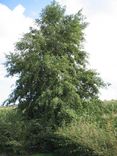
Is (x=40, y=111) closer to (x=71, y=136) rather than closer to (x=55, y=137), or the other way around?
(x=55, y=137)

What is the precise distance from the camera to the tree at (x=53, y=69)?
32.5 m

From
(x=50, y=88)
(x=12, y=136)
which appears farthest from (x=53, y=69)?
(x=12, y=136)

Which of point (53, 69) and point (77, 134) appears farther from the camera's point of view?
point (53, 69)

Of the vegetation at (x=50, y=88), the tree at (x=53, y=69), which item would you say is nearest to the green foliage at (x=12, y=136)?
the vegetation at (x=50, y=88)

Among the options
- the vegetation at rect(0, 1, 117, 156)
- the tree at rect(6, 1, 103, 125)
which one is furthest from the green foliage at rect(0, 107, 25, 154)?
the tree at rect(6, 1, 103, 125)

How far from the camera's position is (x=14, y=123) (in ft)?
107

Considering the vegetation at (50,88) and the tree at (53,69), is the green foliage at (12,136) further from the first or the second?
the tree at (53,69)

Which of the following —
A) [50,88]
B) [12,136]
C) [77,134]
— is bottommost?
[77,134]

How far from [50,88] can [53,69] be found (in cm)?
139

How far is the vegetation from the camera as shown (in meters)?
32.1

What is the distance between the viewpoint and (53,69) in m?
32.3

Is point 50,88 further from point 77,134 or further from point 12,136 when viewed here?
point 77,134

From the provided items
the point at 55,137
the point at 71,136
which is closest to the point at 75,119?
the point at 55,137

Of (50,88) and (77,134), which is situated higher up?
(50,88)
